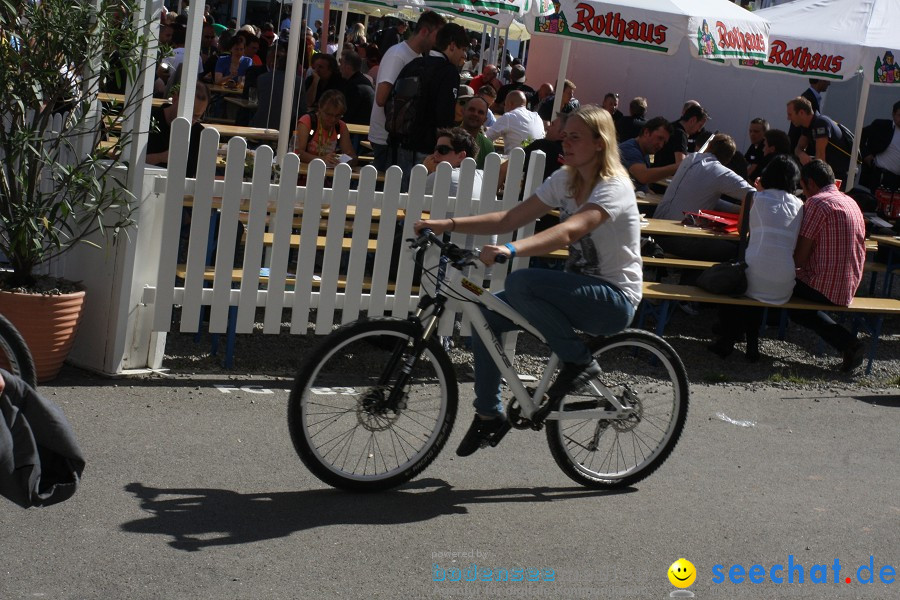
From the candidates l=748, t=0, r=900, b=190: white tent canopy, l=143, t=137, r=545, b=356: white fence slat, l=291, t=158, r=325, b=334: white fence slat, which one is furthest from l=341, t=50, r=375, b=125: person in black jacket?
l=291, t=158, r=325, b=334: white fence slat

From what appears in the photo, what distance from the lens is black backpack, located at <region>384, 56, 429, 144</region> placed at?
8.97 m

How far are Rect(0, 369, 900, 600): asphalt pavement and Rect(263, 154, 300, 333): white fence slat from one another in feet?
1.37

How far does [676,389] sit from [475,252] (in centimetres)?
134

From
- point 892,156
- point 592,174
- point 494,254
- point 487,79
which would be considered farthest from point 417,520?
point 487,79

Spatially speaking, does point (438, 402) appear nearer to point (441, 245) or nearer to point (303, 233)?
point (441, 245)

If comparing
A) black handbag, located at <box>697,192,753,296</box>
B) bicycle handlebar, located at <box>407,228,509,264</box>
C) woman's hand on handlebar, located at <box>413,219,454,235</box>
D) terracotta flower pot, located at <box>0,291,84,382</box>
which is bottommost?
terracotta flower pot, located at <box>0,291,84,382</box>

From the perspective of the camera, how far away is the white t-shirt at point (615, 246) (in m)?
4.85

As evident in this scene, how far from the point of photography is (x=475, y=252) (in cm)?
473

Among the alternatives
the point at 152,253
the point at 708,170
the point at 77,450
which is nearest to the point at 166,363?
the point at 152,253

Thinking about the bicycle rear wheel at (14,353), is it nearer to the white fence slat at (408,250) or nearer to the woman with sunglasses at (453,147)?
the white fence slat at (408,250)

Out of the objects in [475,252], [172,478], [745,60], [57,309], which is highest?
[745,60]

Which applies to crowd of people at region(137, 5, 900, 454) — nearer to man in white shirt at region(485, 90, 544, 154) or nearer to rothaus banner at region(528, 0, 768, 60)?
man in white shirt at region(485, 90, 544, 154)

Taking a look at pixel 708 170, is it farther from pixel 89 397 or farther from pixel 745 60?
pixel 89 397

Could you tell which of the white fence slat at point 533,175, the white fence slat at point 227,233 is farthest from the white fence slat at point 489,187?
the white fence slat at point 227,233
